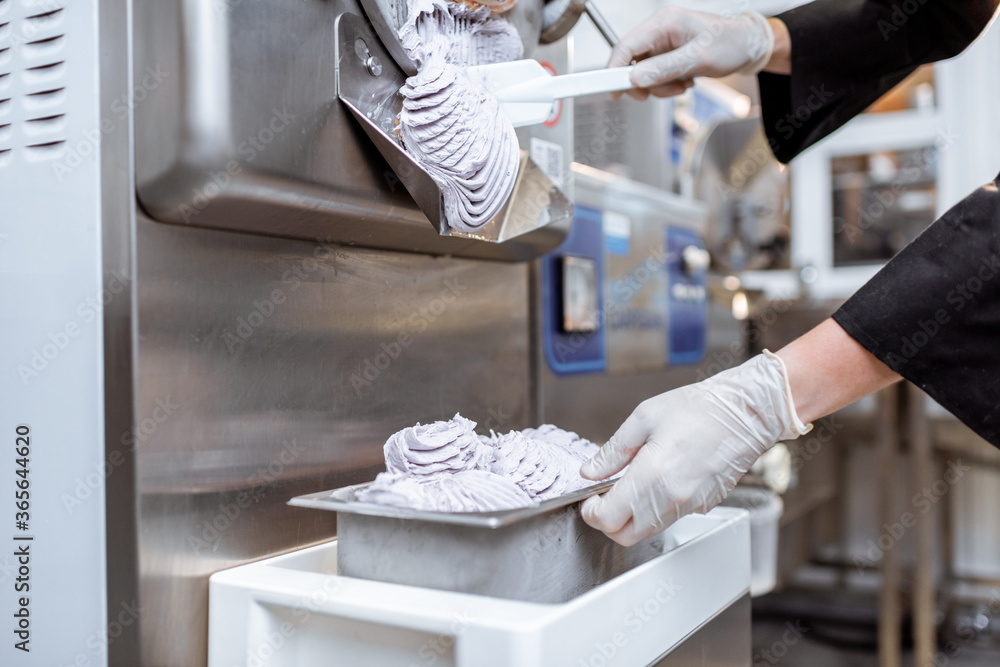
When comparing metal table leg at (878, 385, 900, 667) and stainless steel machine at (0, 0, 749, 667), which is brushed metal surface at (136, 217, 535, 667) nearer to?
stainless steel machine at (0, 0, 749, 667)

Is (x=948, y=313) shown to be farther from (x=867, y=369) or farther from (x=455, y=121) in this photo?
(x=455, y=121)

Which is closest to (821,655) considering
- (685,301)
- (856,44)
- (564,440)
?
(685,301)

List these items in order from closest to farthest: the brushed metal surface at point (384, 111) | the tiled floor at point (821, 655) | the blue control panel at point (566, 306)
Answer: the brushed metal surface at point (384, 111)
the blue control panel at point (566, 306)
the tiled floor at point (821, 655)

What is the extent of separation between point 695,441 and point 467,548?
0.28 meters

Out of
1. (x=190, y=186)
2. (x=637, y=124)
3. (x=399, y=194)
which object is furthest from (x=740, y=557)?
(x=637, y=124)

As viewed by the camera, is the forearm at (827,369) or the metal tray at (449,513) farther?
the forearm at (827,369)

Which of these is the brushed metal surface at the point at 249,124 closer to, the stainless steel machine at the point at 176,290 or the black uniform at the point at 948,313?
the stainless steel machine at the point at 176,290

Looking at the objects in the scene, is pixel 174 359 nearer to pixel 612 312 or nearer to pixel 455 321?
pixel 455 321

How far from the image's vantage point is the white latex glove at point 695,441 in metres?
0.77

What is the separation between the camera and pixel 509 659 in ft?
1.92

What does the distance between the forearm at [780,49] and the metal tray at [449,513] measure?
909 mm

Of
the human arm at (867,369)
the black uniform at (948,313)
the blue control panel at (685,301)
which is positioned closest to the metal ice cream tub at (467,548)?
the human arm at (867,369)

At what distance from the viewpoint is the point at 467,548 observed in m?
0.68

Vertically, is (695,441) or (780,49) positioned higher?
(780,49)
